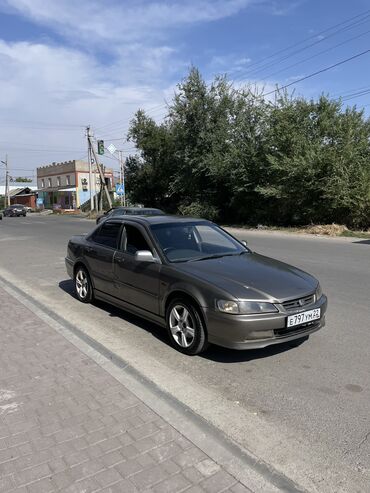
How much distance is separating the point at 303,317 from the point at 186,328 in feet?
3.90

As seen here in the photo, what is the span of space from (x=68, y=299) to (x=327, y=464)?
18.2 feet

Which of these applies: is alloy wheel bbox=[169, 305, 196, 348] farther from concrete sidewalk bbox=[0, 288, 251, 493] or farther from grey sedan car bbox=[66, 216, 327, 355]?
concrete sidewalk bbox=[0, 288, 251, 493]

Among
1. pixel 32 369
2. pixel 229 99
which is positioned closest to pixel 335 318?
pixel 32 369

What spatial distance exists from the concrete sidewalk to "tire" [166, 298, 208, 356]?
0.90m

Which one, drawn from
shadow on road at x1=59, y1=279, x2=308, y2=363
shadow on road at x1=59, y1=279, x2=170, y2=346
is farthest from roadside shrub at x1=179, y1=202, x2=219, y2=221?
shadow on road at x1=59, y1=279, x2=308, y2=363

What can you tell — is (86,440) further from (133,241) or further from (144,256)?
(133,241)

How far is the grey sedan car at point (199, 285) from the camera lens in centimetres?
435

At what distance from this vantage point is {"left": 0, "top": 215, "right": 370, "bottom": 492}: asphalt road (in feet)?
9.77

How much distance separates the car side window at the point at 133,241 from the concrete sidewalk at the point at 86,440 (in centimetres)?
170

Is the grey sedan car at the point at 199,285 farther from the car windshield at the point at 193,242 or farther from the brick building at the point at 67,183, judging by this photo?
the brick building at the point at 67,183

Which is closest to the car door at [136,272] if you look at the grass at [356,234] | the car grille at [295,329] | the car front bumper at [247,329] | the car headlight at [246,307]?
the car front bumper at [247,329]

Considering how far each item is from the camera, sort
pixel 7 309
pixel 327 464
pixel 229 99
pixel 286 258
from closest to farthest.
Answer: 1. pixel 327 464
2. pixel 7 309
3. pixel 286 258
4. pixel 229 99

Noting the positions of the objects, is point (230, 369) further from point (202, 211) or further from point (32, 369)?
point (202, 211)

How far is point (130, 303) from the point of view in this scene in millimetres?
5789
